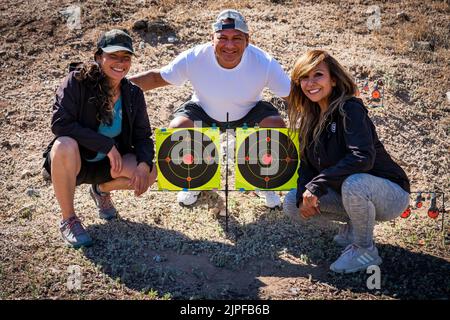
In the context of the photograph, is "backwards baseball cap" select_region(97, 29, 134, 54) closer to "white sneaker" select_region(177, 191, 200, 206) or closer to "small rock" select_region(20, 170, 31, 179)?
"white sneaker" select_region(177, 191, 200, 206)

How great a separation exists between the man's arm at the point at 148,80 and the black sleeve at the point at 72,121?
925 mm

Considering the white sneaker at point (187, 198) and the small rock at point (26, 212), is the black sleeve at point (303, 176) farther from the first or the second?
the small rock at point (26, 212)

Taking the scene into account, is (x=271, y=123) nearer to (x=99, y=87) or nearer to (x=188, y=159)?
(x=188, y=159)

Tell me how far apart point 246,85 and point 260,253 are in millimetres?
1551

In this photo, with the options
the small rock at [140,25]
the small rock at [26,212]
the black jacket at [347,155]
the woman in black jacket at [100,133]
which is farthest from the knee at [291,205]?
the small rock at [140,25]

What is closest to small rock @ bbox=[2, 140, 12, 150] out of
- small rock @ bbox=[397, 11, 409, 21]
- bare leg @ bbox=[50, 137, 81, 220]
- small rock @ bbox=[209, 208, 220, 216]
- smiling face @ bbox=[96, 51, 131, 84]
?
bare leg @ bbox=[50, 137, 81, 220]

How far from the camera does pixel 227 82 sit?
17.7 feet

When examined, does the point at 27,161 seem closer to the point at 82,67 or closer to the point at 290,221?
the point at 82,67

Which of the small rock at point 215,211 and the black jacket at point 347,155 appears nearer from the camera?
the black jacket at point 347,155

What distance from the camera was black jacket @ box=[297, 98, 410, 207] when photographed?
4184 millimetres

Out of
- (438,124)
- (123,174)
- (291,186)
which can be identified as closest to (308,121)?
(291,186)

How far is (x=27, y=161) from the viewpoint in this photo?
6.22 metres

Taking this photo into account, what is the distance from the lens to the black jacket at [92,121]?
179 inches

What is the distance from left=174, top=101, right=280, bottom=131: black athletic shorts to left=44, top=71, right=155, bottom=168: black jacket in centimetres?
63
